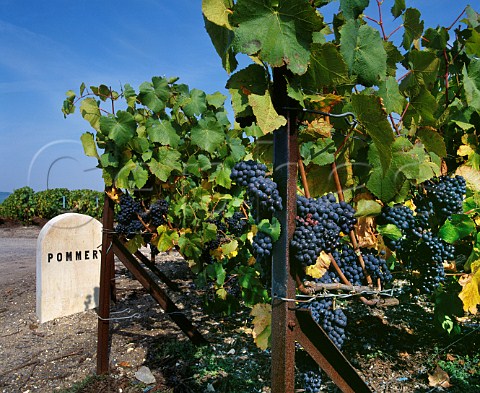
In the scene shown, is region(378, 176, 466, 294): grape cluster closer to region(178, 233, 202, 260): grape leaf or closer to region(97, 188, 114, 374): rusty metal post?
region(178, 233, 202, 260): grape leaf

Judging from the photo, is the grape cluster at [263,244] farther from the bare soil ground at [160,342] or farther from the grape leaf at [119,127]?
the grape leaf at [119,127]

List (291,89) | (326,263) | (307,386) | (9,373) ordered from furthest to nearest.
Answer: (9,373)
(307,386)
(326,263)
(291,89)

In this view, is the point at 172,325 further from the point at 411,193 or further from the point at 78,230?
the point at 411,193

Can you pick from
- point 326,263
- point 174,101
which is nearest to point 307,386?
point 326,263

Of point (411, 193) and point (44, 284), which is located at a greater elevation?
point (411, 193)

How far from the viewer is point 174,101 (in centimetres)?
407

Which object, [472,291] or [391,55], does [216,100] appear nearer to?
[391,55]

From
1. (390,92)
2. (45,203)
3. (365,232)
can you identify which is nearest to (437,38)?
(390,92)

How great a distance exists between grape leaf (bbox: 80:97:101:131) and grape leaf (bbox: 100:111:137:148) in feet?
0.73

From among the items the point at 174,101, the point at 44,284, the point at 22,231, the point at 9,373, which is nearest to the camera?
the point at 9,373

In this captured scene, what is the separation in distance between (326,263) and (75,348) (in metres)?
3.23

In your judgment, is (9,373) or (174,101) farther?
(174,101)

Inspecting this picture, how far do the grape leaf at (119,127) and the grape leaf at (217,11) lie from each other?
2294 millimetres

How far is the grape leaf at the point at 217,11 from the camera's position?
1.37m
